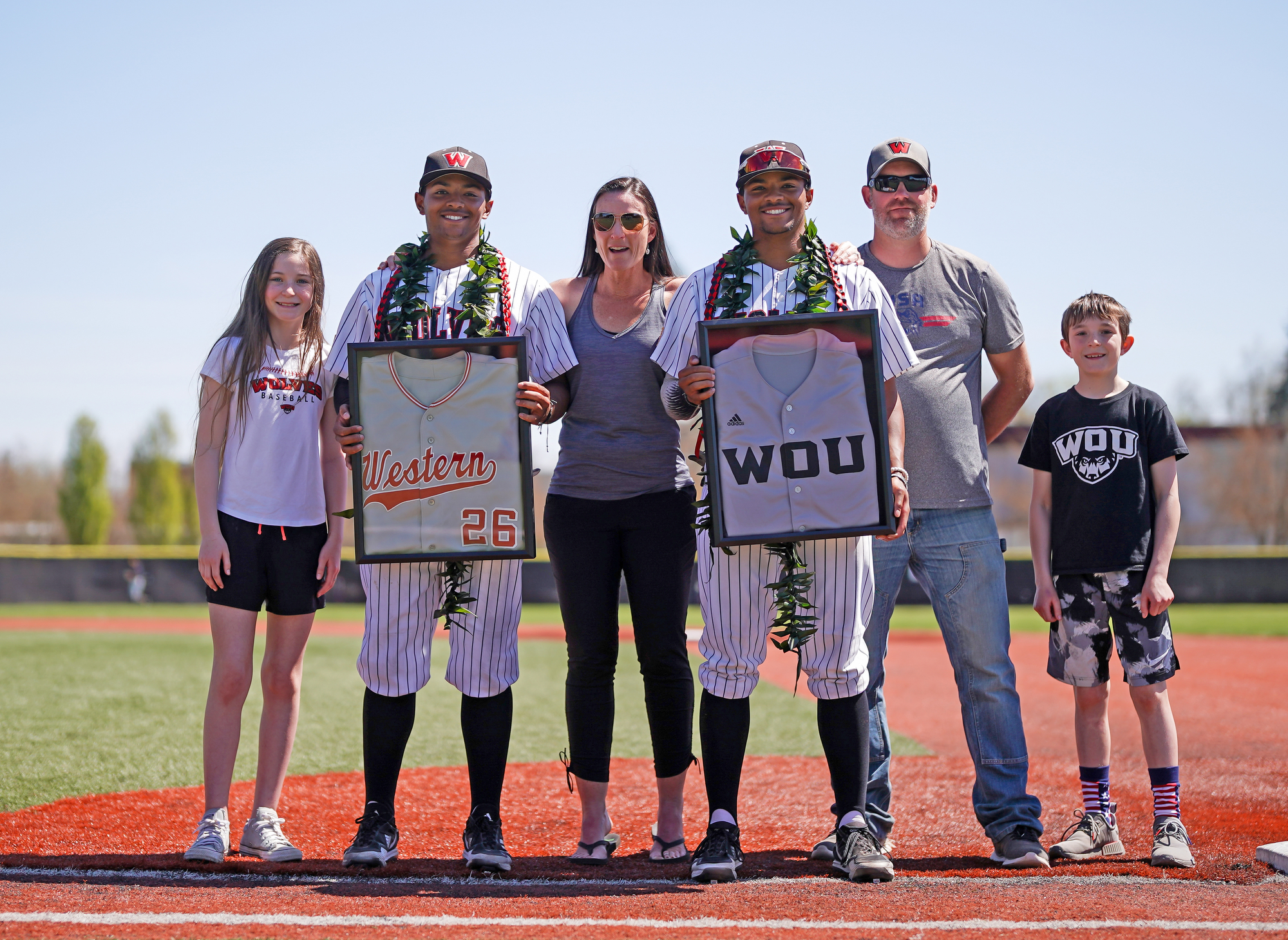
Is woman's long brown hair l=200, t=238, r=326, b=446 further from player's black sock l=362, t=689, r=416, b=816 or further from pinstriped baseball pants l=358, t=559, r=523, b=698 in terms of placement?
player's black sock l=362, t=689, r=416, b=816

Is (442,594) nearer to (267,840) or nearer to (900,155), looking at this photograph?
(267,840)

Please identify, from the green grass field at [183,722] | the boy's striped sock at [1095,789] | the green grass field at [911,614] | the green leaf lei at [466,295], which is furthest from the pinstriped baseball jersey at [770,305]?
the green grass field at [911,614]

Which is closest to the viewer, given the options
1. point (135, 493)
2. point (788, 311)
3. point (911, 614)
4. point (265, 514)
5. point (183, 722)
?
point (788, 311)

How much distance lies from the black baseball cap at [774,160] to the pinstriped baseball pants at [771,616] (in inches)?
49.5

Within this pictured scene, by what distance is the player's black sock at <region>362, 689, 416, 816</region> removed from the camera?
3.79 metres

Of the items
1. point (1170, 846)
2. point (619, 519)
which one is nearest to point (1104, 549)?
point (1170, 846)

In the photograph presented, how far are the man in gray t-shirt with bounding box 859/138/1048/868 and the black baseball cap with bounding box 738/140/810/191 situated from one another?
0.66 meters

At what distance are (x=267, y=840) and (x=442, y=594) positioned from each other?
3.70 feet

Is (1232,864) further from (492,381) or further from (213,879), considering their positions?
(213,879)

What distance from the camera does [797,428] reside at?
3619 mm

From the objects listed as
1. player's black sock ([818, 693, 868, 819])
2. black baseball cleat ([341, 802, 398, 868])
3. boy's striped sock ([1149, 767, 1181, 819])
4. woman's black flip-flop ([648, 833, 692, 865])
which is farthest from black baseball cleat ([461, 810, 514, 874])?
boy's striped sock ([1149, 767, 1181, 819])

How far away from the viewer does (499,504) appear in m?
3.77

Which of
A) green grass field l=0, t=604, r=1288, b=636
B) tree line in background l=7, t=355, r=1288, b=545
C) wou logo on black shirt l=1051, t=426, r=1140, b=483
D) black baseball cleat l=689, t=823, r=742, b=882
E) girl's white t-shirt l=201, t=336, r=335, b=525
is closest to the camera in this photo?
black baseball cleat l=689, t=823, r=742, b=882

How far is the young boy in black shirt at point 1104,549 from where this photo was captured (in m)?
4.07
